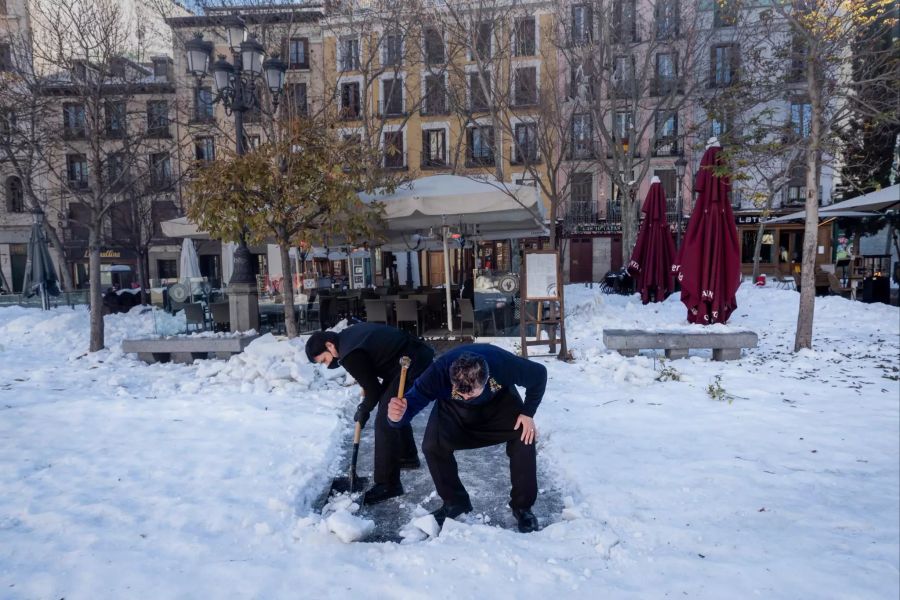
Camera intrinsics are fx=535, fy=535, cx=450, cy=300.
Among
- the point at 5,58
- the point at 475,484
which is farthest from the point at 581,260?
the point at 475,484

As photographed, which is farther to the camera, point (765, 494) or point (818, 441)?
point (818, 441)

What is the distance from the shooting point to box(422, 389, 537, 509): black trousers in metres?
3.09

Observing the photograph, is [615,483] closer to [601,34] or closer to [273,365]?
[273,365]

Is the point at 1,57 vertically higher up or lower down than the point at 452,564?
higher up

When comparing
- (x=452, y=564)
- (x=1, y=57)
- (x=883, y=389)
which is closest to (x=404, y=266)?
(x=1, y=57)

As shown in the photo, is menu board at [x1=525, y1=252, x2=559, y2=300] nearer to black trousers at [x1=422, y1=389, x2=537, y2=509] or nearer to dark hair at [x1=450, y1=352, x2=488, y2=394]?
black trousers at [x1=422, y1=389, x2=537, y2=509]

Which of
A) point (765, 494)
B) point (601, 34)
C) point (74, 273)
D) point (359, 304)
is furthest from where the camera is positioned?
point (74, 273)

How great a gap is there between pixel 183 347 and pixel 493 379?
5.98 m

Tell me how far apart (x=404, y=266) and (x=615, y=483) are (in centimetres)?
2582

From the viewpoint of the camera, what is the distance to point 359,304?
36.1 feet

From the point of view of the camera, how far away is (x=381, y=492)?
11.7ft

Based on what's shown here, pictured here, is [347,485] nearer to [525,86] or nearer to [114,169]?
[114,169]

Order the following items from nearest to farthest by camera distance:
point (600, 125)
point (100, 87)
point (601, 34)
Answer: point (100, 87) → point (601, 34) → point (600, 125)

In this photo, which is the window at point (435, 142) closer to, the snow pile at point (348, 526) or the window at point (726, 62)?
the window at point (726, 62)
